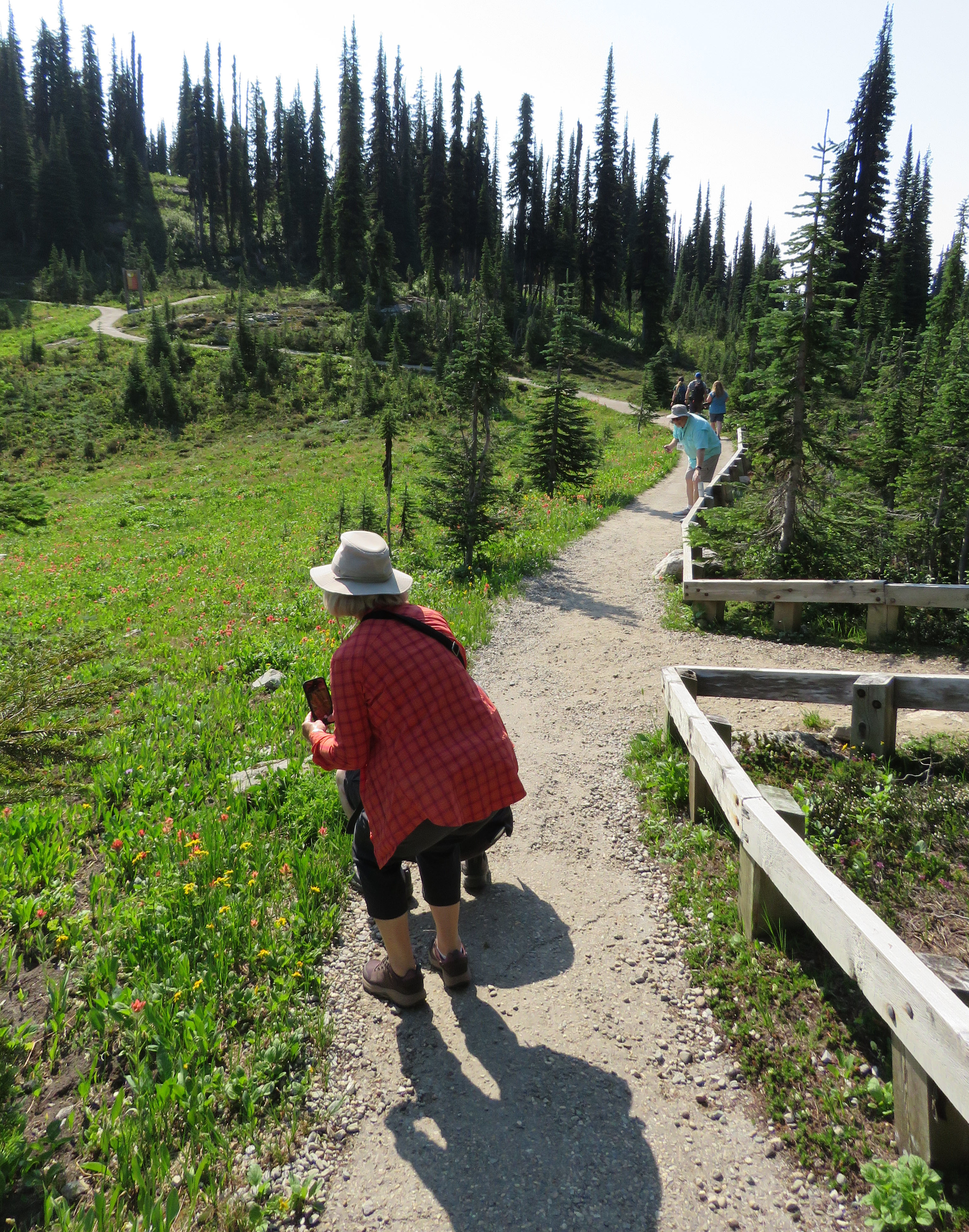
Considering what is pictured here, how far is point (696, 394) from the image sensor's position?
21.5 m

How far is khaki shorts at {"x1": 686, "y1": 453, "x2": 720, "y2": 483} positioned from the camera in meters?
14.7

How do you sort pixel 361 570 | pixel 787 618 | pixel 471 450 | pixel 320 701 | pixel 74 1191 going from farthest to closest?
pixel 471 450, pixel 787 618, pixel 320 701, pixel 361 570, pixel 74 1191

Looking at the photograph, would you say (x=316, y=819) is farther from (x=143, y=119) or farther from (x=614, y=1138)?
(x=143, y=119)

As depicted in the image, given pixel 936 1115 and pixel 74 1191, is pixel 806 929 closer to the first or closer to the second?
pixel 936 1115

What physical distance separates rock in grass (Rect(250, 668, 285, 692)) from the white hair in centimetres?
498

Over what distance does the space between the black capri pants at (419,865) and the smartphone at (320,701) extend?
0.57m

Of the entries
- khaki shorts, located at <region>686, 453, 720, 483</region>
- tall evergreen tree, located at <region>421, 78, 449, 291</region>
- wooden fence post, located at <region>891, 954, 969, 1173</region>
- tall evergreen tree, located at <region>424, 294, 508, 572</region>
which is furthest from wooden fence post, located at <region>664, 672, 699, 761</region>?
tall evergreen tree, located at <region>421, 78, 449, 291</region>

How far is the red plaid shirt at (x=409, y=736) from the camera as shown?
3178 mm

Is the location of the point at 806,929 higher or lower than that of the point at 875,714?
lower

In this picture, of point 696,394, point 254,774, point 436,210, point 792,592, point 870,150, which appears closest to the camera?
point 254,774

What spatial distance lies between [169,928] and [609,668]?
17.8 ft

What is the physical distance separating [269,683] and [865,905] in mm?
6475

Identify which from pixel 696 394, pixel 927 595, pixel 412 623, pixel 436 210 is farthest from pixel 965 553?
pixel 436 210

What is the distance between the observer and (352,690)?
3.20 meters
